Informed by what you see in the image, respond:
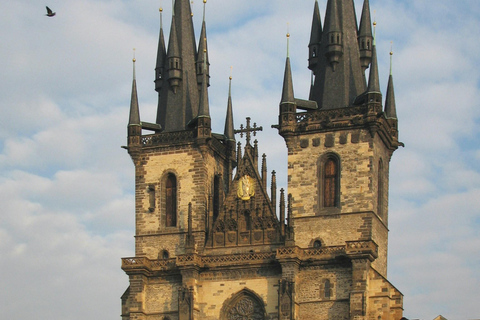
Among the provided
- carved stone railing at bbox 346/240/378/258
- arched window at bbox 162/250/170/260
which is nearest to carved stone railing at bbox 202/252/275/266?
arched window at bbox 162/250/170/260

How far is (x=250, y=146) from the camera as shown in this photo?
6431 cm

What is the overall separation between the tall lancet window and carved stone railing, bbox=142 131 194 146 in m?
6.93

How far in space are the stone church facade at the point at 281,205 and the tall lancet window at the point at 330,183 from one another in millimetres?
54

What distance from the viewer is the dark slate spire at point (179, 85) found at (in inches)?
2606

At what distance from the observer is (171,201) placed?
6481 cm

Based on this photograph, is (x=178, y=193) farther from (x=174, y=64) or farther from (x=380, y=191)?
(x=380, y=191)

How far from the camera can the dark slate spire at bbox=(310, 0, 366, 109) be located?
63719 mm

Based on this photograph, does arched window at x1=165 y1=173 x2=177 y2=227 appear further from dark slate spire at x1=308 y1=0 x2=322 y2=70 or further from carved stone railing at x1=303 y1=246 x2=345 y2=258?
dark slate spire at x1=308 y1=0 x2=322 y2=70

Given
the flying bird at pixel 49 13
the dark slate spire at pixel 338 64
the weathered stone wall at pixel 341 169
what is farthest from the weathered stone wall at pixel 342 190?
the flying bird at pixel 49 13

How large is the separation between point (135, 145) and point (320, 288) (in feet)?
39.0

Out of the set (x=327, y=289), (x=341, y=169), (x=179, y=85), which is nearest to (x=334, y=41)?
(x=341, y=169)

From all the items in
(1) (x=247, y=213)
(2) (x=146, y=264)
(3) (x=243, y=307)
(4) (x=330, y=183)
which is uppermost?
(4) (x=330, y=183)

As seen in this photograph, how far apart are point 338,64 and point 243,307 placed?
1233 centimetres

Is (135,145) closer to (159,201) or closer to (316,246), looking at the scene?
(159,201)
